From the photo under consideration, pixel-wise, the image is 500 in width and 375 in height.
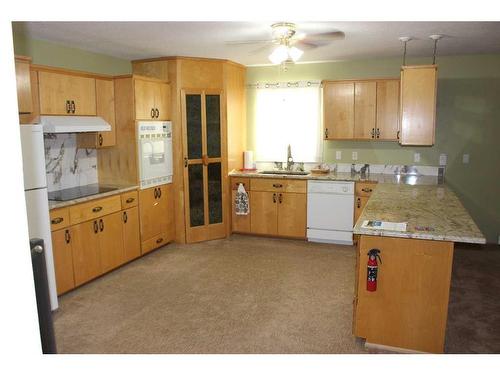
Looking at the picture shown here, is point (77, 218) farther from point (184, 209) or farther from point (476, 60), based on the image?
point (476, 60)

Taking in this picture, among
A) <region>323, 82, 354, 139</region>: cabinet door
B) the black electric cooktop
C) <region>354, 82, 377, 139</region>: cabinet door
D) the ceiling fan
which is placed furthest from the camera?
<region>323, 82, 354, 139</region>: cabinet door

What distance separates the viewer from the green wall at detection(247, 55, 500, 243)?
Answer: 508 cm

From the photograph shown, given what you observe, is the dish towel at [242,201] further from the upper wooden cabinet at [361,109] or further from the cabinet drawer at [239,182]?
the upper wooden cabinet at [361,109]

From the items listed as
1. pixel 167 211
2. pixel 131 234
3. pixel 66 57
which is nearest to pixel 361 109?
pixel 167 211

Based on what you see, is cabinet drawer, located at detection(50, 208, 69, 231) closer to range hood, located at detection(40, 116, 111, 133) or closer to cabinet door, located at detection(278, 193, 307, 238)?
range hood, located at detection(40, 116, 111, 133)

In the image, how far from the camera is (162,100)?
503 cm

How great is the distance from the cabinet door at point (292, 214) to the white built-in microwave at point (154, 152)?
4.98 feet

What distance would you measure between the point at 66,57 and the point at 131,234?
6.64 ft

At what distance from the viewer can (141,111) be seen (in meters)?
4.70

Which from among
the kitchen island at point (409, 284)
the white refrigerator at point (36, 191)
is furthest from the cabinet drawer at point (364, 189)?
the white refrigerator at point (36, 191)

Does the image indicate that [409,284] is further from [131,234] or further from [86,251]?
[131,234]

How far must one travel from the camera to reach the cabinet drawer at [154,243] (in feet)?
15.9

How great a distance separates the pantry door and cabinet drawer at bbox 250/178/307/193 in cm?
44

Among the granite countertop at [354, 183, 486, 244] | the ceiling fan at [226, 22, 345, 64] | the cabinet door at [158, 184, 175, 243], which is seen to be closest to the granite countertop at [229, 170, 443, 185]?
the granite countertop at [354, 183, 486, 244]
